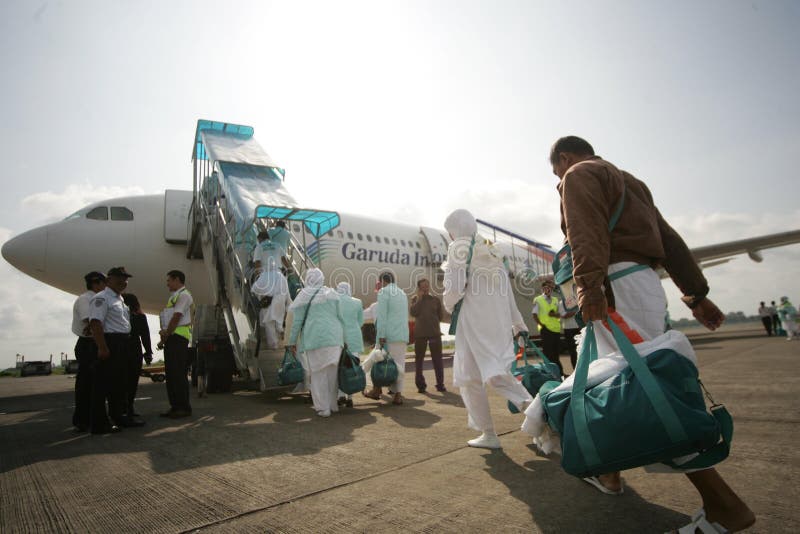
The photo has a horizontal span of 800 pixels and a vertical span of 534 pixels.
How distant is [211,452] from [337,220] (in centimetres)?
687

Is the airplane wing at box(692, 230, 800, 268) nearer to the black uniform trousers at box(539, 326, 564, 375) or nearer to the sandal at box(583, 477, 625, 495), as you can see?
the black uniform trousers at box(539, 326, 564, 375)

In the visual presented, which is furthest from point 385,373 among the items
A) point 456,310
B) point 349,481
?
point 349,481

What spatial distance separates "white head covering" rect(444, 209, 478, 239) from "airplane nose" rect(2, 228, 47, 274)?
9126 millimetres

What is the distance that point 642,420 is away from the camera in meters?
1.56

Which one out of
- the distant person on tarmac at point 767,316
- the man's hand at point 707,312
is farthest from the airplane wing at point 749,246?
the man's hand at point 707,312

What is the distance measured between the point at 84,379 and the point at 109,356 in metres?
0.49

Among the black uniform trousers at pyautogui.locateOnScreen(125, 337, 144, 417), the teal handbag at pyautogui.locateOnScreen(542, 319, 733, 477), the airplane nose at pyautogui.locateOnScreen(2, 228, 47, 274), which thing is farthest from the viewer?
the airplane nose at pyautogui.locateOnScreen(2, 228, 47, 274)

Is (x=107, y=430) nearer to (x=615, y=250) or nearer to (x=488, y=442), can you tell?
(x=488, y=442)

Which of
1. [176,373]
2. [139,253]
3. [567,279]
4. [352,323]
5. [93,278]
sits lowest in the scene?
[176,373]

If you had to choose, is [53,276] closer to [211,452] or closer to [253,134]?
[253,134]

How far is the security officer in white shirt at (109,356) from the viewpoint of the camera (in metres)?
4.64

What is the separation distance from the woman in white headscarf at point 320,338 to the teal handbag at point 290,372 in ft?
0.33

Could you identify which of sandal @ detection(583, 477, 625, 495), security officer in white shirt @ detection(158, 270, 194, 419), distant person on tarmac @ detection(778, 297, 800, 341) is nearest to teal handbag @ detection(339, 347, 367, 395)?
security officer in white shirt @ detection(158, 270, 194, 419)

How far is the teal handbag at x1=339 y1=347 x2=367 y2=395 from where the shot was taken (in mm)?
5312
